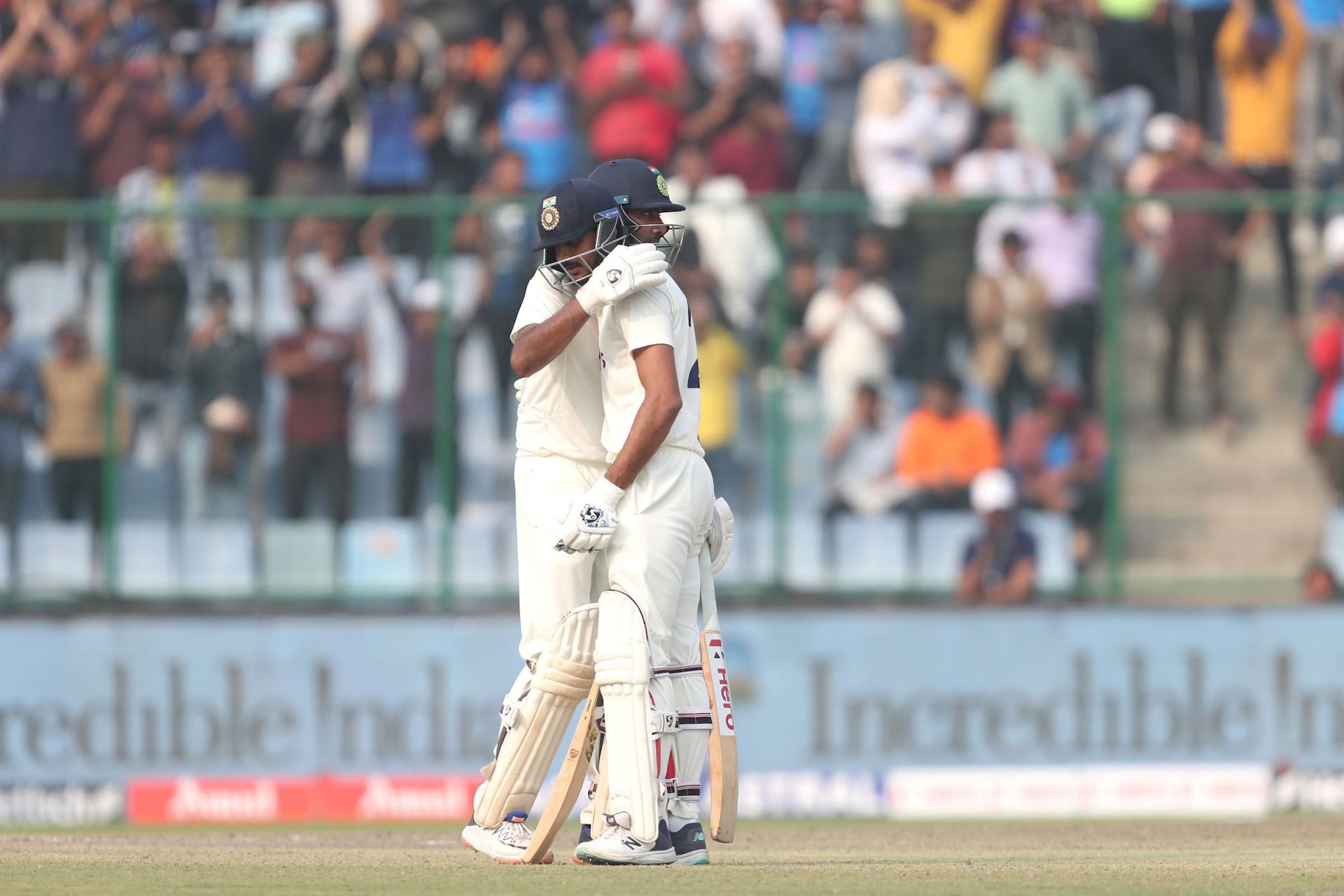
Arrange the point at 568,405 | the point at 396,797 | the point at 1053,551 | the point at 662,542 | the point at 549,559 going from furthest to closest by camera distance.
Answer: the point at 1053,551
the point at 396,797
the point at 568,405
the point at 549,559
the point at 662,542

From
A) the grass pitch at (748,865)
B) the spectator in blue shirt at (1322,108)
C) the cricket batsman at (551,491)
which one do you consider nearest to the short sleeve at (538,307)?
the cricket batsman at (551,491)

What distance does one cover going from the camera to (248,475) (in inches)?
516

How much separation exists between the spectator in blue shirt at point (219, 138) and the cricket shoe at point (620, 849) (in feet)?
29.5

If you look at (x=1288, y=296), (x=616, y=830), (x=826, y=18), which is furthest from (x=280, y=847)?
(x=826, y=18)

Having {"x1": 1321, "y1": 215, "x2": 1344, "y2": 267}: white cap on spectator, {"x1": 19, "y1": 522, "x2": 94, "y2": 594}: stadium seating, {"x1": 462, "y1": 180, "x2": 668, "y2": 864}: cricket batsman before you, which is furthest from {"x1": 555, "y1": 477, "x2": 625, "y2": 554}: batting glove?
{"x1": 1321, "y1": 215, "x2": 1344, "y2": 267}: white cap on spectator

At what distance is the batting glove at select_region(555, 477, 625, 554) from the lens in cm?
698

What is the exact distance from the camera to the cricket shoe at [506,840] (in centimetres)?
738

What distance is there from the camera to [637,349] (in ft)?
23.2

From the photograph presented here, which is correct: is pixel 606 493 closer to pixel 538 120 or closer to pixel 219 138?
pixel 538 120

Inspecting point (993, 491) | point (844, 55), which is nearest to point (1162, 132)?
point (844, 55)

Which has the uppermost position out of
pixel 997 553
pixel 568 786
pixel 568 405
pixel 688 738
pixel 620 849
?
pixel 568 405

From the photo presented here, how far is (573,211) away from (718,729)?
1.75 meters

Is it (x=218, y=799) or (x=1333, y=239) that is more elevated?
(x=1333, y=239)

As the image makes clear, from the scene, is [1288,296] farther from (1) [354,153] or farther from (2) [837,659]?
(1) [354,153]
